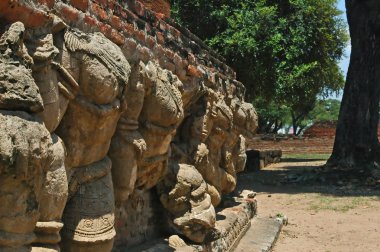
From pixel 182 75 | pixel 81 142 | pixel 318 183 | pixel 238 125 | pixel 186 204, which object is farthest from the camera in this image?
pixel 318 183

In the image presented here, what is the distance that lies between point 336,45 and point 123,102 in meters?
13.8

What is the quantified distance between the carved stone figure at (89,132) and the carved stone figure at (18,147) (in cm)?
42

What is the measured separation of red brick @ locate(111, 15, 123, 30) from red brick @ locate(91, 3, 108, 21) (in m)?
0.08

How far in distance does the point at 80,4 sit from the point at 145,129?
3.10ft

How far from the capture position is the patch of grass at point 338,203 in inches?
311

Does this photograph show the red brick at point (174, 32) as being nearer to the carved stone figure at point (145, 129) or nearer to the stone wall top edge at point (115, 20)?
the stone wall top edge at point (115, 20)

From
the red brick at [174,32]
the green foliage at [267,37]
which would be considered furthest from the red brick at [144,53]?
the green foliage at [267,37]

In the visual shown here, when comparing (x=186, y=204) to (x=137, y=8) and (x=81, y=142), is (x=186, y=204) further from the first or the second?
(x=81, y=142)

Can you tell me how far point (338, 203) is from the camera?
835cm

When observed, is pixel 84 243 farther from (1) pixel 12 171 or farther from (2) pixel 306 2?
(2) pixel 306 2

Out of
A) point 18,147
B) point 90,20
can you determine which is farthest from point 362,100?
point 18,147

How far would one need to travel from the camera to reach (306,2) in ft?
43.1

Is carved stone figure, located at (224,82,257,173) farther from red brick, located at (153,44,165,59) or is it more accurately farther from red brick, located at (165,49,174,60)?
red brick, located at (153,44,165,59)

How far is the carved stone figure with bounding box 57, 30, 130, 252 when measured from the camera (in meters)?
2.28
